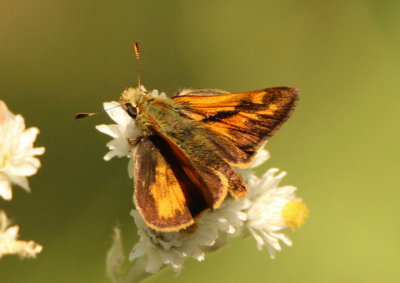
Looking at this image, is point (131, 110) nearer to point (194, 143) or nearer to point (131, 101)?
point (131, 101)

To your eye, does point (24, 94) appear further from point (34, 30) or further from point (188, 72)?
point (188, 72)

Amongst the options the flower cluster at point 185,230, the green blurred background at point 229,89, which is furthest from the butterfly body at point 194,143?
the green blurred background at point 229,89

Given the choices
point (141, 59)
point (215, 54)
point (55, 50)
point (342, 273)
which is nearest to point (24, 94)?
point (55, 50)

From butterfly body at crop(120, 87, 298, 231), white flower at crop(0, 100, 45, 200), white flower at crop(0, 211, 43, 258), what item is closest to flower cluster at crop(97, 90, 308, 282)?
butterfly body at crop(120, 87, 298, 231)

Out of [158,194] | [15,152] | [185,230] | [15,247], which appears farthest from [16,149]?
[185,230]

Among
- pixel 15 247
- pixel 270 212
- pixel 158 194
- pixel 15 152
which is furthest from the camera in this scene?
pixel 270 212

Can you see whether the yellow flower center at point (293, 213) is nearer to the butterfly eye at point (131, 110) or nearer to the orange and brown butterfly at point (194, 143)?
the orange and brown butterfly at point (194, 143)
